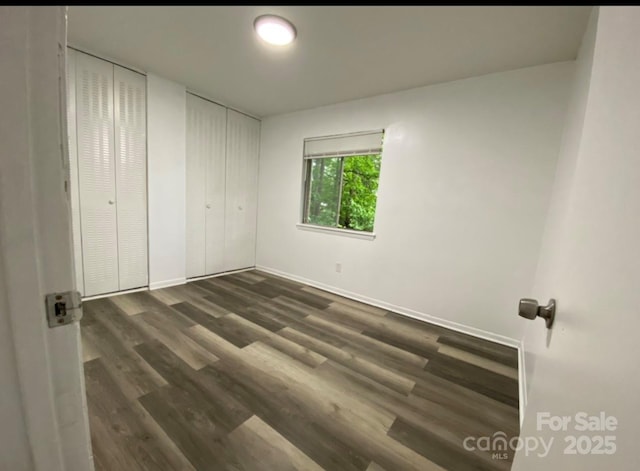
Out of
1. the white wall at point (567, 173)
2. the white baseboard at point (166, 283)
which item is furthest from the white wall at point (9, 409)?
the white baseboard at point (166, 283)

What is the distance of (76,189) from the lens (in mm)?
2467

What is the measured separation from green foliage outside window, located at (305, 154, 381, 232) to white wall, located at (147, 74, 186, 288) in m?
1.55

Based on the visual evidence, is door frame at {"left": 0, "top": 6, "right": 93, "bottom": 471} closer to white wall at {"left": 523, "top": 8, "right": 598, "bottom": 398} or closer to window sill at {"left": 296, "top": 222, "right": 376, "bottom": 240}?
white wall at {"left": 523, "top": 8, "right": 598, "bottom": 398}

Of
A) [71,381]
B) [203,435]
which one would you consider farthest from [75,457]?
[203,435]

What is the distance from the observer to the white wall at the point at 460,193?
2.17 m

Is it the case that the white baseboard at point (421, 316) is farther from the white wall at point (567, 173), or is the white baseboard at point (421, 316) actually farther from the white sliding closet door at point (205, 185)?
the white sliding closet door at point (205, 185)

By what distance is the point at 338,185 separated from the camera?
11.2ft

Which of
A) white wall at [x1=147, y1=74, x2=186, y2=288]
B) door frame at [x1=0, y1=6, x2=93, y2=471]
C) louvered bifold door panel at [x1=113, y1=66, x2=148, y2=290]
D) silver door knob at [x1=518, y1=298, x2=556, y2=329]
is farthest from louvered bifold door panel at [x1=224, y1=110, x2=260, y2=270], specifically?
silver door knob at [x1=518, y1=298, x2=556, y2=329]

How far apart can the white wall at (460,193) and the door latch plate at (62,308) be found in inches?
103

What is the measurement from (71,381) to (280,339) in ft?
5.61

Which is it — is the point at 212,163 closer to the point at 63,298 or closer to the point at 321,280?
the point at 321,280

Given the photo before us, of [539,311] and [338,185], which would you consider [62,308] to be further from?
[338,185]

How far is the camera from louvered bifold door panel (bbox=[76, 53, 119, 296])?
96.7 inches

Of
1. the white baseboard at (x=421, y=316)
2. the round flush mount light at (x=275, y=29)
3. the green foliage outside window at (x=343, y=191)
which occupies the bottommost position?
the white baseboard at (x=421, y=316)
